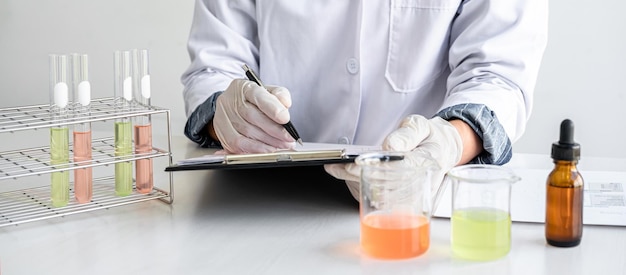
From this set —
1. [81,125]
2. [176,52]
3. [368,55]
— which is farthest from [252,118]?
[176,52]

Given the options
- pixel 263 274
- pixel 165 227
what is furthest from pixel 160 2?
pixel 263 274

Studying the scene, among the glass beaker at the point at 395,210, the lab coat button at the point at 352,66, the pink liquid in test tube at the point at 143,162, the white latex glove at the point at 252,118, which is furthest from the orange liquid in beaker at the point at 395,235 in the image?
the lab coat button at the point at 352,66

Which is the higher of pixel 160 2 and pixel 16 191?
pixel 160 2

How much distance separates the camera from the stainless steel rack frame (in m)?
1.47

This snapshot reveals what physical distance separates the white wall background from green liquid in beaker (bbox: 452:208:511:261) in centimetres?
186

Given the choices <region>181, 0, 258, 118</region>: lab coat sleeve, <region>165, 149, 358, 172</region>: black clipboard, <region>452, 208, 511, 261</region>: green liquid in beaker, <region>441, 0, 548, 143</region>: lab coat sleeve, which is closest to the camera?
<region>452, 208, 511, 261</region>: green liquid in beaker

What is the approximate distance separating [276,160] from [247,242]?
0.15m

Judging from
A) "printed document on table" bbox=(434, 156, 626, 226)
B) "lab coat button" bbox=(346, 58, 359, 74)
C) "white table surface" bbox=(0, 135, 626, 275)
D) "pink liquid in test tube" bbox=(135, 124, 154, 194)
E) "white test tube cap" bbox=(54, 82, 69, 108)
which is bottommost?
"white table surface" bbox=(0, 135, 626, 275)

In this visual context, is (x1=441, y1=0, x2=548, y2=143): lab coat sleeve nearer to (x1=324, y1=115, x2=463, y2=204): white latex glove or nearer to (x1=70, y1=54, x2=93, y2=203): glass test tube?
(x1=324, y1=115, x2=463, y2=204): white latex glove

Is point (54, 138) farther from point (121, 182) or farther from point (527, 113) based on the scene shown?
point (527, 113)

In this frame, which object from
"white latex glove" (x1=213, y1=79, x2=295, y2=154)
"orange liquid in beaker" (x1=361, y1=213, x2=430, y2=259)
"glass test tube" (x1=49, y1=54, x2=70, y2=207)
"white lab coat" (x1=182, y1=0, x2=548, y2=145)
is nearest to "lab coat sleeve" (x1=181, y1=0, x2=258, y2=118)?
"white lab coat" (x1=182, y1=0, x2=548, y2=145)

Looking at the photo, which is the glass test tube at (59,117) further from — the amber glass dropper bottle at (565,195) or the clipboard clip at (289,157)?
the amber glass dropper bottle at (565,195)

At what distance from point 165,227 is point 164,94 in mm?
2132

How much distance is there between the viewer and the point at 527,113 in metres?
1.91
